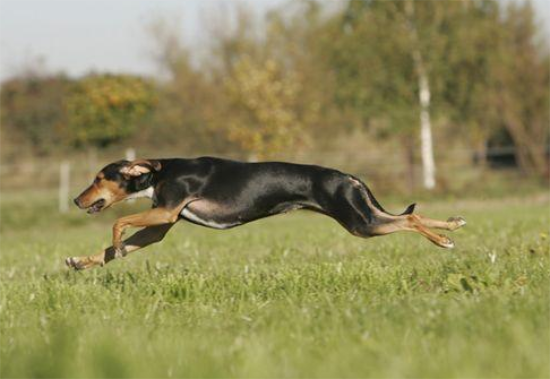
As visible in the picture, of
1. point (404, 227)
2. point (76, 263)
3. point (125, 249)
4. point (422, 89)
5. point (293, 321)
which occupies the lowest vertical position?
point (293, 321)

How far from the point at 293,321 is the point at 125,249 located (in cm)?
354

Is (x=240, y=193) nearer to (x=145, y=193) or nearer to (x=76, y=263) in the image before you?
(x=145, y=193)

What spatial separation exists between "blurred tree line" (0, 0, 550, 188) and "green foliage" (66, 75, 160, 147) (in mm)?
46

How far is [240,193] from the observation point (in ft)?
25.0

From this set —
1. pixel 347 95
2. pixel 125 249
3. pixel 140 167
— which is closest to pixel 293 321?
pixel 140 167

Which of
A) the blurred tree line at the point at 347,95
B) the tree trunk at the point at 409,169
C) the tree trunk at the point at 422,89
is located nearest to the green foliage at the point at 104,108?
the blurred tree line at the point at 347,95

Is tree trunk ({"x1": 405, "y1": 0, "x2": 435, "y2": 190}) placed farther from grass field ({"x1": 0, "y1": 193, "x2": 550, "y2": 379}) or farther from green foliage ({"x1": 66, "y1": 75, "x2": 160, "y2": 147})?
grass field ({"x1": 0, "y1": 193, "x2": 550, "y2": 379})

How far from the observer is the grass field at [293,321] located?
12.1 feet

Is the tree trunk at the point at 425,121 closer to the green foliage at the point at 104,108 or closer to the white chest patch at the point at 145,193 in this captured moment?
the green foliage at the point at 104,108

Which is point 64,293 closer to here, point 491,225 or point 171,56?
point 491,225

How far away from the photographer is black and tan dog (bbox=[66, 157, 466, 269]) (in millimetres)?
7598

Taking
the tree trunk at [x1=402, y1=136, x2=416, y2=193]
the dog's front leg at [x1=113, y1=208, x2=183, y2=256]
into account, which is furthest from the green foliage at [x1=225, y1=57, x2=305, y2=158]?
the dog's front leg at [x1=113, y1=208, x2=183, y2=256]

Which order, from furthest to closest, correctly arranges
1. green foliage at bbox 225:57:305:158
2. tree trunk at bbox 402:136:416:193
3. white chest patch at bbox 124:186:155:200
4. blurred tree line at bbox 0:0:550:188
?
1. green foliage at bbox 225:57:305:158
2. blurred tree line at bbox 0:0:550:188
3. tree trunk at bbox 402:136:416:193
4. white chest patch at bbox 124:186:155:200

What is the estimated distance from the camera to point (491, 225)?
12.8 metres
